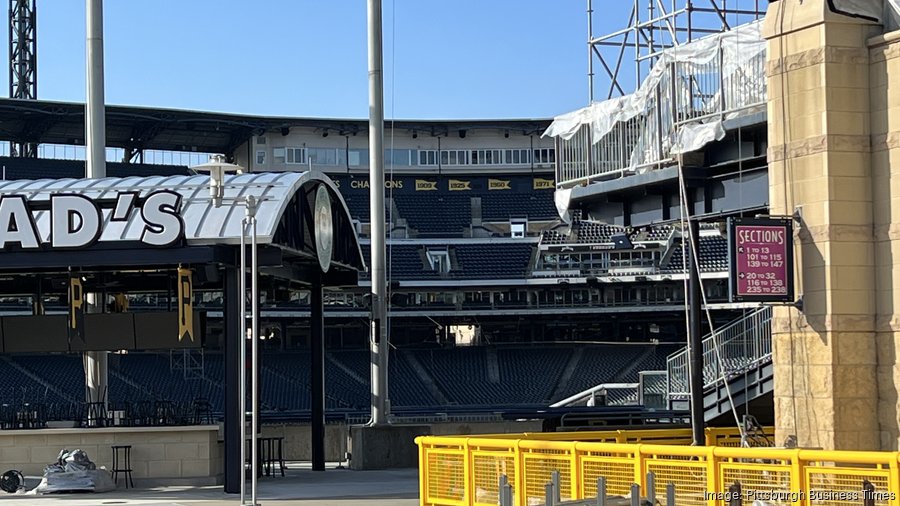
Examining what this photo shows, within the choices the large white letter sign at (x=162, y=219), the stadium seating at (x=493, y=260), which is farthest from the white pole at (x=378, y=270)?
the stadium seating at (x=493, y=260)

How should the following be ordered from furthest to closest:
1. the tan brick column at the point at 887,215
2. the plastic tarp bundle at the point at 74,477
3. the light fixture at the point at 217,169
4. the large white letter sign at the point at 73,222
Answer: the plastic tarp bundle at the point at 74,477, the large white letter sign at the point at 73,222, the light fixture at the point at 217,169, the tan brick column at the point at 887,215

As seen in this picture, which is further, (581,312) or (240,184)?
(581,312)

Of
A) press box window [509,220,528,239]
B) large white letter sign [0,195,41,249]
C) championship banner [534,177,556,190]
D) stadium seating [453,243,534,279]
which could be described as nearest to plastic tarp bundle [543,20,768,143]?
large white letter sign [0,195,41,249]

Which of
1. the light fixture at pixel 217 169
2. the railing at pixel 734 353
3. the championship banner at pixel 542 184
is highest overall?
the championship banner at pixel 542 184

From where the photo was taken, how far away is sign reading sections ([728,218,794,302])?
62.0 feet

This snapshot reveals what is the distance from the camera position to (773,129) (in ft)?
64.2

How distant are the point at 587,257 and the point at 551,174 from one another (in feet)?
27.2

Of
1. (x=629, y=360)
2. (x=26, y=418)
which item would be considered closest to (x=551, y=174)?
(x=629, y=360)

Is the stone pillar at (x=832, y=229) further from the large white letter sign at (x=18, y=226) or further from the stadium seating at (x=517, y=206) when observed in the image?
the stadium seating at (x=517, y=206)

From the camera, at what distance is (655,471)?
1703 centimetres

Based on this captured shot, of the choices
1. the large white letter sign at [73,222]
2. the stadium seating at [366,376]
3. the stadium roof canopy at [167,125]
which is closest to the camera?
the large white letter sign at [73,222]

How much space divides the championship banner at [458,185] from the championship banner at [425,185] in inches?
34.3

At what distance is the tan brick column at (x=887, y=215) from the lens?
18.5 m

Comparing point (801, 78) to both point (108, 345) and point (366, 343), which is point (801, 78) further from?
point (366, 343)
